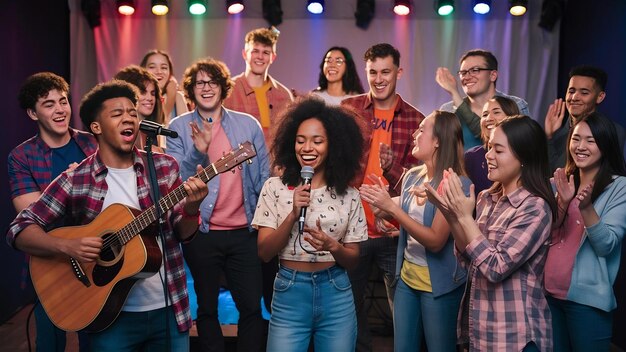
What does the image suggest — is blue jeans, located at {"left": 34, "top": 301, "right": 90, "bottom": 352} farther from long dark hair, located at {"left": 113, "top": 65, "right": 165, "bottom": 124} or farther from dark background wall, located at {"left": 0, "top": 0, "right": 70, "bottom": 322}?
dark background wall, located at {"left": 0, "top": 0, "right": 70, "bottom": 322}

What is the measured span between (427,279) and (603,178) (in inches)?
38.0

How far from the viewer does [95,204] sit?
2947mm

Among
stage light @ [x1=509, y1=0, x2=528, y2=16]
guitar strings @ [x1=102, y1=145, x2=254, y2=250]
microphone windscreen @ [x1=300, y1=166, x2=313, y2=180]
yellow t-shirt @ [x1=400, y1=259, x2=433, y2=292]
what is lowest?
yellow t-shirt @ [x1=400, y1=259, x2=433, y2=292]

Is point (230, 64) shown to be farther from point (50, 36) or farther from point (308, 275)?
point (308, 275)

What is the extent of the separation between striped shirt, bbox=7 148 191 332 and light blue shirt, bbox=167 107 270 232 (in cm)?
107

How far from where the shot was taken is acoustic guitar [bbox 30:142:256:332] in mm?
2824

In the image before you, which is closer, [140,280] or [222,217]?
[140,280]

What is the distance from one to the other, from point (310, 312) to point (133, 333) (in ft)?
2.36

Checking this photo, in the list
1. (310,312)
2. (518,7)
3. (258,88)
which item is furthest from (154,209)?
(518,7)

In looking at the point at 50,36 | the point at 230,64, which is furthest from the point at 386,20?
the point at 50,36

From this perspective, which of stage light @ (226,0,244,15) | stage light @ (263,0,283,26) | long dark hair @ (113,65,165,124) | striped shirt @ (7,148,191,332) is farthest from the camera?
stage light @ (263,0,283,26)

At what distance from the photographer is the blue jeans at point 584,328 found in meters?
3.16

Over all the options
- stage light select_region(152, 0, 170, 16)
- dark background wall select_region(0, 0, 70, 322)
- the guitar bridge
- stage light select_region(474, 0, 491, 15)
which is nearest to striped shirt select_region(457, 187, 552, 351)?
the guitar bridge

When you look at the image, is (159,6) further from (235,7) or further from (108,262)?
(108,262)
